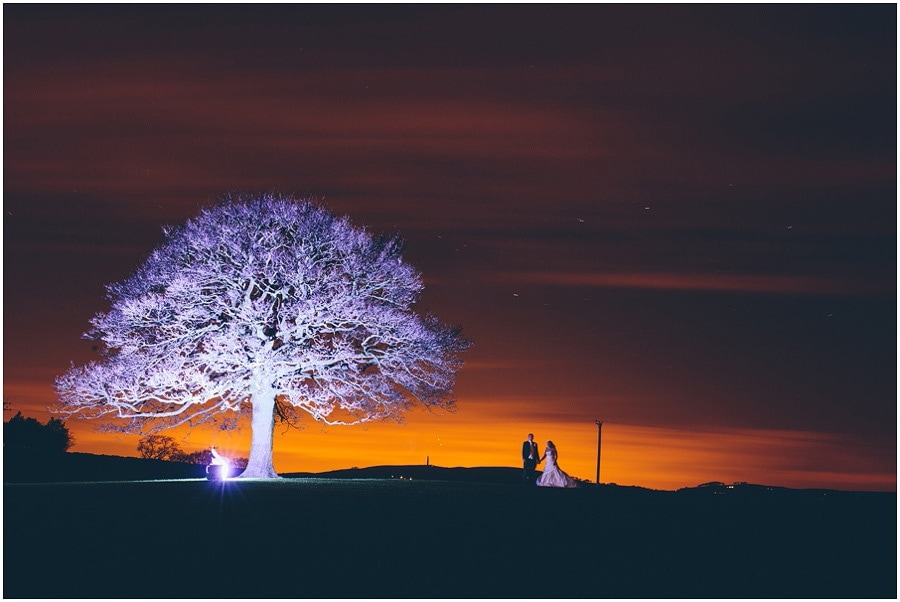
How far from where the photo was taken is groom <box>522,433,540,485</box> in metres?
38.6

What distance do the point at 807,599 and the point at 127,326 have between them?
99.4 feet

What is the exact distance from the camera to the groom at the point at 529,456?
38625 millimetres

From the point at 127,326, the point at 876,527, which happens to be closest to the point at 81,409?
the point at 127,326

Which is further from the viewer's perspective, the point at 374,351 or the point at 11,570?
the point at 374,351

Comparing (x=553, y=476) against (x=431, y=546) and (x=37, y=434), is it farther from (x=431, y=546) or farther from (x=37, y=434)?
(x=37, y=434)

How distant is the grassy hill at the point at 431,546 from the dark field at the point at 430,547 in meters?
0.04

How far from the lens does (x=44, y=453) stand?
47.6m

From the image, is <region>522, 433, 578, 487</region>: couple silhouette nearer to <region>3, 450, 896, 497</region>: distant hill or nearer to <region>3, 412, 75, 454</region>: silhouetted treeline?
<region>3, 450, 896, 497</region>: distant hill

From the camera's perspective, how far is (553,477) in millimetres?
37750

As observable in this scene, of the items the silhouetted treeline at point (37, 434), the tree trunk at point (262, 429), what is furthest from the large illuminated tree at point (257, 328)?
the silhouetted treeline at point (37, 434)

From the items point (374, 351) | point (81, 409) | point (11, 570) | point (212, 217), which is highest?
point (212, 217)

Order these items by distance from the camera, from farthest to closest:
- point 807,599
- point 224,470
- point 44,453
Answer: point 44,453 → point 224,470 → point 807,599

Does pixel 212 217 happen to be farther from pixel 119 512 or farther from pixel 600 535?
pixel 600 535

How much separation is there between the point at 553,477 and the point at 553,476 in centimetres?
4
